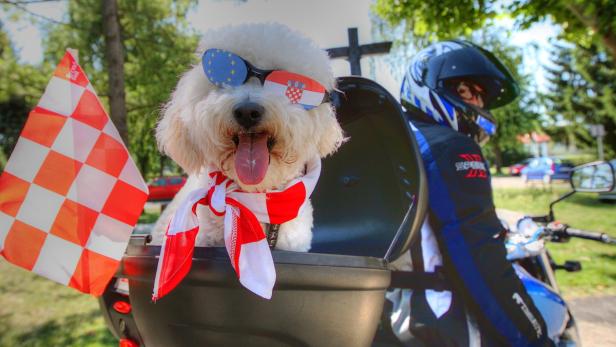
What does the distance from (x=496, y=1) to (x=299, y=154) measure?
7123mm

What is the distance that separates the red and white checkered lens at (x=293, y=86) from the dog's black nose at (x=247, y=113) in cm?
11

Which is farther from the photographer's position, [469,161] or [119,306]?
[469,161]

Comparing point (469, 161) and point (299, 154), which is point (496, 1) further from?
point (299, 154)

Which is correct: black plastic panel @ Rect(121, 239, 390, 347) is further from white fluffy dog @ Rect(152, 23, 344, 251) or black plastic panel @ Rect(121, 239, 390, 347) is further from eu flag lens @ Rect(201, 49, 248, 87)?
eu flag lens @ Rect(201, 49, 248, 87)

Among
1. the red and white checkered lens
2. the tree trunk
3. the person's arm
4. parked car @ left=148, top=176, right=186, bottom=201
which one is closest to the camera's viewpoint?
the red and white checkered lens

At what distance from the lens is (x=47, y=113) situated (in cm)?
103

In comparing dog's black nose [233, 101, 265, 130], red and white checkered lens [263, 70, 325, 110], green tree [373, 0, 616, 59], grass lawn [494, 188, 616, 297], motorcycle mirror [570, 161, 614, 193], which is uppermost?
green tree [373, 0, 616, 59]

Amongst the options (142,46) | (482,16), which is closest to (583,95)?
(482,16)

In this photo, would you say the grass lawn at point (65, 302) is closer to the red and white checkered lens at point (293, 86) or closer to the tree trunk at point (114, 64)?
the tree trunk at point (114, 64)

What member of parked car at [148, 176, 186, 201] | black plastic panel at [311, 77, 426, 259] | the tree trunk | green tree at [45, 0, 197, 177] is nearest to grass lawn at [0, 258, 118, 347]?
the tree trunk

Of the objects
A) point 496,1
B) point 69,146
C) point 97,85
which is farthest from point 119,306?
point 97,85

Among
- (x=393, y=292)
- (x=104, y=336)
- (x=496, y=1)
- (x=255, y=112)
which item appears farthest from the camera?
(x=496, y=1)

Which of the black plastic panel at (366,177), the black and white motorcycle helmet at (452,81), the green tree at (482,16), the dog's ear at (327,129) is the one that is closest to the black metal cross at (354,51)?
the black and white motorcycle helmet at (452,81)

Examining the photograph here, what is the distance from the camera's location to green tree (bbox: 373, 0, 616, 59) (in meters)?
6.53
